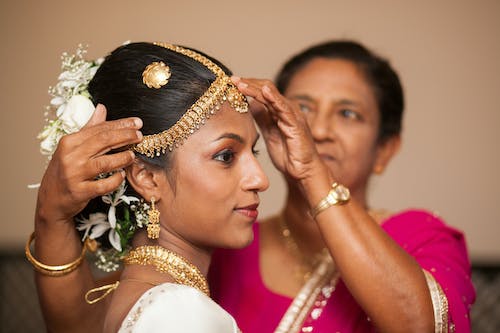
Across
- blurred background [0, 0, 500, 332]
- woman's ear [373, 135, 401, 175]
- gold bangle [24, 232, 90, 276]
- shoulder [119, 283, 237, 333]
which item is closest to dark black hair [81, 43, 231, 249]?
gold bangle [24, 232, 90, 276]

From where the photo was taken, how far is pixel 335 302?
7.84ft

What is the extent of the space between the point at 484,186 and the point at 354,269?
2524 mm

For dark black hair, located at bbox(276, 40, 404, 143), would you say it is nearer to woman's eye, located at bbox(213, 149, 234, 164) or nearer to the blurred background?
woman's eye, located at bbox(213, 149, 234, 164)

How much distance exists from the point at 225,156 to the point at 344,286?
0.91 m

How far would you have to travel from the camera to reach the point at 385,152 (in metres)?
2.95

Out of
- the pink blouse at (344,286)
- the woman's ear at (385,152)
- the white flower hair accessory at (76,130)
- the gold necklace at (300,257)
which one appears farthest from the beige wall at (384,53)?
the white flower hair accessory at (76,130)

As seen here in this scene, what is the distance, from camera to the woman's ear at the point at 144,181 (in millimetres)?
1835

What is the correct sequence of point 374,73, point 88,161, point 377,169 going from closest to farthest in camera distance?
1. point 88,161
2. point 374,73
3. point 377,169

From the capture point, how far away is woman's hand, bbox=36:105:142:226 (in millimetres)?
1630

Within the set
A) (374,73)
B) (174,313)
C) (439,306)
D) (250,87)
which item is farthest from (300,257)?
(174,313)

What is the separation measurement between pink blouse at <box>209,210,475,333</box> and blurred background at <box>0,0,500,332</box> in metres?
1.51

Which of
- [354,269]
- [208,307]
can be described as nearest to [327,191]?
[354,269]

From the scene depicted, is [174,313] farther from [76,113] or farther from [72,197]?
[76,113]

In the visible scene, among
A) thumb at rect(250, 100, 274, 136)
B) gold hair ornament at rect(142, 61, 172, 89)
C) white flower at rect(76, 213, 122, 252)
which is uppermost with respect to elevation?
gold hair ornament at rect(142, 61, 172, 89)
